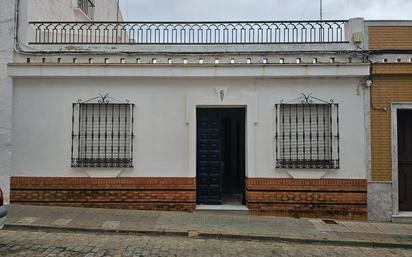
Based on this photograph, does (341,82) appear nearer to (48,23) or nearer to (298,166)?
(298,166)

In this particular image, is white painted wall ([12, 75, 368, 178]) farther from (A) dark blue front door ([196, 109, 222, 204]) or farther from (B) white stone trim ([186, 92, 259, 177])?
(A) dark blue front door ([196, 109, 222, 204])

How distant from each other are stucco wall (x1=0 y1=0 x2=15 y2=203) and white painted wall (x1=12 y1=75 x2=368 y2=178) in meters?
0.17

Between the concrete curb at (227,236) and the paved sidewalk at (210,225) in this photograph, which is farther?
the paved sidewalk at (210,225)

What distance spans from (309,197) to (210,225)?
2487 millimetres

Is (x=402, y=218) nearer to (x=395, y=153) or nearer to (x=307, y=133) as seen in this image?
(x=395, y=153)

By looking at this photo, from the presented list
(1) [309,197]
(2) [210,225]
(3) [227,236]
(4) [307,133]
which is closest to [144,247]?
(3) [227,236]

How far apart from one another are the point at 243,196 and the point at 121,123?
3.32 metres

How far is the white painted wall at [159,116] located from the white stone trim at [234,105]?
0.07 feet

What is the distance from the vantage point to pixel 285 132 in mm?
8969

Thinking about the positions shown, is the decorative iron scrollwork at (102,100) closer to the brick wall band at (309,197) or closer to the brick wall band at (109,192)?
the brick wall band at (109,192)

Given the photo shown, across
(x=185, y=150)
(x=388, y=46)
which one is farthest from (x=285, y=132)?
(x=388, y=46)

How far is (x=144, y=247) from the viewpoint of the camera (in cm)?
652

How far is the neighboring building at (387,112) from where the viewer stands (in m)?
8.81

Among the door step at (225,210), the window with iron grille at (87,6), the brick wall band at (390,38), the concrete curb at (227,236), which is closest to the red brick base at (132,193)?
the door step at (225,210)
